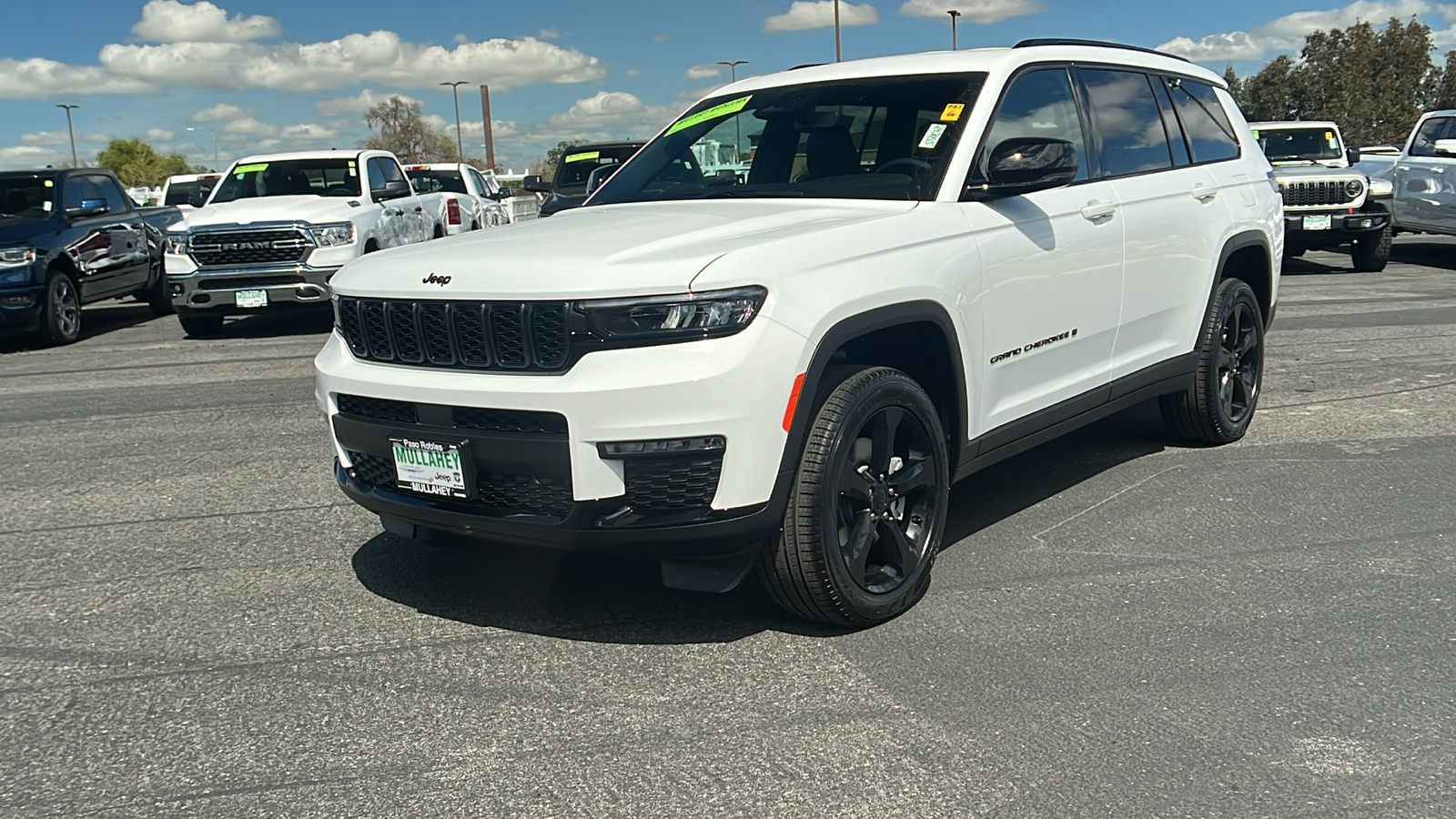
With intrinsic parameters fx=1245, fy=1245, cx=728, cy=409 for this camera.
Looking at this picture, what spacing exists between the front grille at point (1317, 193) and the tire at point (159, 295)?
1385cm

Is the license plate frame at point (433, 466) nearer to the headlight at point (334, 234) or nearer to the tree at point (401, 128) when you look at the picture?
the headlight at point (334, 234)

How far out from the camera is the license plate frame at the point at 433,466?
3.72 metres

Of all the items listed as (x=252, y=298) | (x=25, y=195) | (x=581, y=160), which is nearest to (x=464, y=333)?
(x=252, y=298)

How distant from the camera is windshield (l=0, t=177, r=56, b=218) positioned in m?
13.5

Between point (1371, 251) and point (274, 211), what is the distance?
13199mm

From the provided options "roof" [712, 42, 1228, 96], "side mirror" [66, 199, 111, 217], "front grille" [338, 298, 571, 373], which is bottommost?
"front grille" [338, 298, 571, 373]

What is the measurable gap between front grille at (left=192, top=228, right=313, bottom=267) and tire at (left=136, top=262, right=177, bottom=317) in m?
3.14

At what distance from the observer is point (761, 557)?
12.5ft

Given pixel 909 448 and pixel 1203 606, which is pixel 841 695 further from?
pixel 1203 606

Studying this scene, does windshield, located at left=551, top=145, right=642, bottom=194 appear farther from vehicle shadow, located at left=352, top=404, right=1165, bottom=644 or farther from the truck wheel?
vehicle shadow, located at left=352, top=404, right=1165, bottom=644

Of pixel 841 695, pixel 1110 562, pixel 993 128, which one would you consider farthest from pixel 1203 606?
pixel 993 128

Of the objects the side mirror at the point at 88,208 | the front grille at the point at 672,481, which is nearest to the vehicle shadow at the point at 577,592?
the front grille at the point at 672,481

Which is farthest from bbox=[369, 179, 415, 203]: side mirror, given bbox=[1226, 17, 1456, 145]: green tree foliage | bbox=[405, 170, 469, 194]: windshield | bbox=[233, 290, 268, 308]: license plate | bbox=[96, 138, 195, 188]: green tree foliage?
bbox=[96, 138, 195, 188]: green tree foliage

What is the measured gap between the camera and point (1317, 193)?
15.3 m
